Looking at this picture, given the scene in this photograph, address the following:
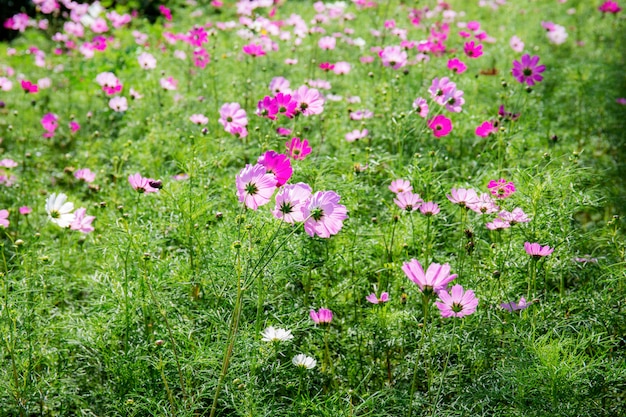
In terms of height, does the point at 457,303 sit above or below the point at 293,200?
below

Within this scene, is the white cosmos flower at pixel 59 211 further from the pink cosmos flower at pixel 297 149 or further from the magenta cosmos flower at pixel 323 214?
the magenta cosmos flower at pixel 323 214

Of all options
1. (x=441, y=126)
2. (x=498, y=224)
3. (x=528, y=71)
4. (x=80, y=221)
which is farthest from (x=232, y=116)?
(x=528, y=71)

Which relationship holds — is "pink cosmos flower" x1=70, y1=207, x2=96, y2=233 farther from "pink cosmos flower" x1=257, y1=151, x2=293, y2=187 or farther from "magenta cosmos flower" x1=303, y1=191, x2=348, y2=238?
"magenta cosmos flower" x1=303, y1=191, x2=348, y2=238

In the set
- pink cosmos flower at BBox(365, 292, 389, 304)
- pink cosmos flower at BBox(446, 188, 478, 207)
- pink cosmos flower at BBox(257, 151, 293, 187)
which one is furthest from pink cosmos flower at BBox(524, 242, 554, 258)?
pink cosmos flower at BBox(257, 151, 293, 187)

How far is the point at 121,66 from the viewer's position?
418 centimetres

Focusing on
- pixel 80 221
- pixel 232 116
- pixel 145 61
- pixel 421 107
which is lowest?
pixel 145 61

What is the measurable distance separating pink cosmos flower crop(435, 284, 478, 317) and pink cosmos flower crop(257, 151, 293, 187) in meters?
0.44

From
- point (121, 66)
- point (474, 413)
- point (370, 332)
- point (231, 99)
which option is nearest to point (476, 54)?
point (231, 99)

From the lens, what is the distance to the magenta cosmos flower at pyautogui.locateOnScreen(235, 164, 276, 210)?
131cm

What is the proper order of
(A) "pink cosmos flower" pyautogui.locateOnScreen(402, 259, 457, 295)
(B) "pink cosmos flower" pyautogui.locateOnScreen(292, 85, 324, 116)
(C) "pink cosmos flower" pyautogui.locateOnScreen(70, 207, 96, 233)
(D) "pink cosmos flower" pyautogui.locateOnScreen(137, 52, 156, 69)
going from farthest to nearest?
(D) "pink cosmos flower" pyautogui.locateOnScreen(137, 52, 156, 69), (B) "pink cosmos flower" pyautogui.locateOnScreen(292, 85, 324, 116), (C) "pink cosmos flower" pyautogui.locateOnScreen(70, 207, 96, 233), (A) "pink cosmos flower" pyautogui.locateOnScreen(402, 259, 457, 295)

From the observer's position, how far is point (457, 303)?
1339 mm

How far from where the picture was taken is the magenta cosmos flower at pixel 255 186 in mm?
1309

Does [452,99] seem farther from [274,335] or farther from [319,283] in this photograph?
[274,335]

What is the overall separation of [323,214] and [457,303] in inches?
14.3
